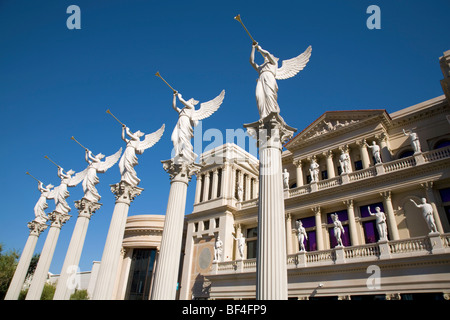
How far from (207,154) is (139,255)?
47.5 feet

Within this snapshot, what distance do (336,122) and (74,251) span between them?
23.2 metres

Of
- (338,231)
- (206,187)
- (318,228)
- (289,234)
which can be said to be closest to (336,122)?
(318,228)

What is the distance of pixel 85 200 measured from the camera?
20.0 metres

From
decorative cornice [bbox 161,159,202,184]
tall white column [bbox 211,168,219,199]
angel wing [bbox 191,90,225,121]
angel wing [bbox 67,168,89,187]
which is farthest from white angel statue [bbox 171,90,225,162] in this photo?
tall white column [bbox 211,168,219,199]

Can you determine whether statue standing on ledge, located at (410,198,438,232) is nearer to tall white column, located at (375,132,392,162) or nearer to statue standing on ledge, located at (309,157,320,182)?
tall white column, located at (375,132,392,162)

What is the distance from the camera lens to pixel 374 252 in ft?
60.7

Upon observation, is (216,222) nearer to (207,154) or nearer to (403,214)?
(207,154)

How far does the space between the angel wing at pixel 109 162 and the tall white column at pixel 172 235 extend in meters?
9.77

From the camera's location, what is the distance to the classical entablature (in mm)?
23812

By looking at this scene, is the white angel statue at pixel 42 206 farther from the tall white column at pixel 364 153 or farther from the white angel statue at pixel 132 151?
the tall white column at pixel 364 153

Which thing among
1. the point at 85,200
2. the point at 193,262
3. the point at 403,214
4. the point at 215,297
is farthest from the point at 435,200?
the point at 85,200

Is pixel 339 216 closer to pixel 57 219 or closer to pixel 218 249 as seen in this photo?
pixel 218 249

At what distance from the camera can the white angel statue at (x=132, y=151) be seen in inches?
663

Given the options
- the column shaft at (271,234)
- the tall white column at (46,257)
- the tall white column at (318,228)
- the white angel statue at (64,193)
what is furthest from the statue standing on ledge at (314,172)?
the tall white column at (46,257)
